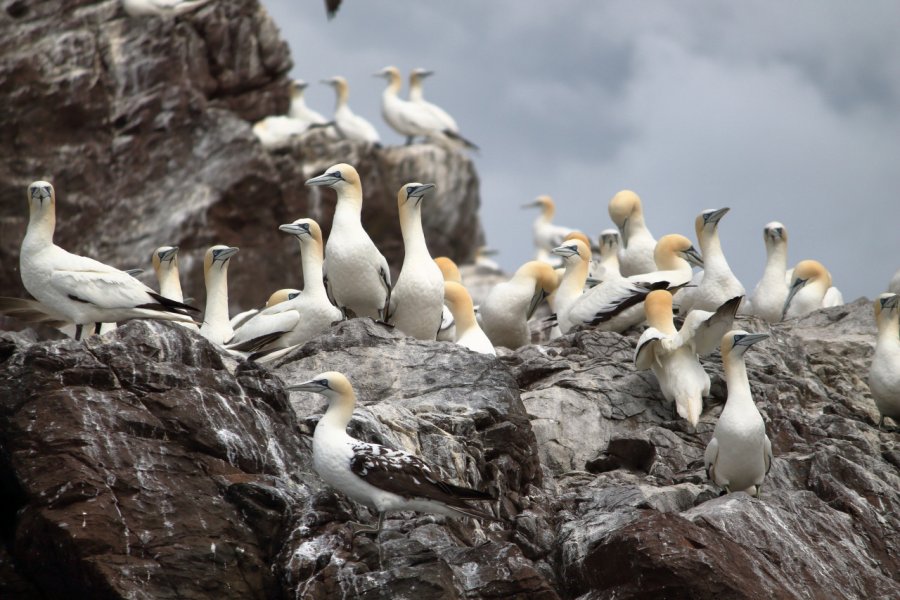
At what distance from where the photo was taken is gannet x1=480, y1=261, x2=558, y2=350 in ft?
47.5

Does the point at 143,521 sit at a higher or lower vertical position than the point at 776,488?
lower

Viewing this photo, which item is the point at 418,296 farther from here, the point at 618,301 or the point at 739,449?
the point at 739,449

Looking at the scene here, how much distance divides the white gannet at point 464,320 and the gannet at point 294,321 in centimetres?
145

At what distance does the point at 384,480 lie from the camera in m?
7.34

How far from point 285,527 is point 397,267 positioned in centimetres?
1767

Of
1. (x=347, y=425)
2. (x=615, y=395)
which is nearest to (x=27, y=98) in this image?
(x=615, y=395)

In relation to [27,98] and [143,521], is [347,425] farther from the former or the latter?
[27,98]

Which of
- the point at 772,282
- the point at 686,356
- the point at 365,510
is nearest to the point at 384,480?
the point at 365,510

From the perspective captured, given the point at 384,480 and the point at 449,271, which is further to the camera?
the point at 449,271

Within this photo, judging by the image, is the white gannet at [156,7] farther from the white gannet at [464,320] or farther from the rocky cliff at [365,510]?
the rocky cliff at [365,510]

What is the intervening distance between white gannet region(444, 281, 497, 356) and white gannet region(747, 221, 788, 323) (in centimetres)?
434

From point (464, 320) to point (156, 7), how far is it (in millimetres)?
13133

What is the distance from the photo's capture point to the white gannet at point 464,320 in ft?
40.3

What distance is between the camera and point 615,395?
10.9 meters
